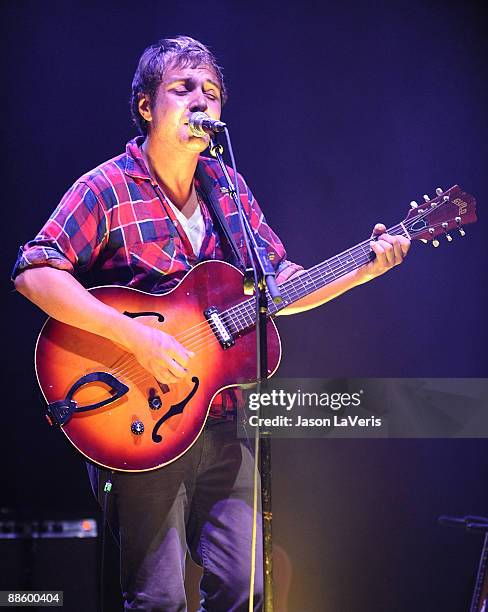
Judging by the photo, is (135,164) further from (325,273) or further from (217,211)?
(325,273)

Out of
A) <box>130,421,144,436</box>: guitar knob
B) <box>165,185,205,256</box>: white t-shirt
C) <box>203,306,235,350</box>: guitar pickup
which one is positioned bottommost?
<box>130,421,144,436</box>: guitar knob

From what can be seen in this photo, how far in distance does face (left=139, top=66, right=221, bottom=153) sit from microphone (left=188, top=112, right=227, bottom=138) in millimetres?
120

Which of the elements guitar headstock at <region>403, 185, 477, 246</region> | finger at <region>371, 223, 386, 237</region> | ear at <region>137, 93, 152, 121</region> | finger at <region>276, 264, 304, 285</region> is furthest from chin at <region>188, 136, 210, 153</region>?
guitar headstock at <region>403, 185, 477, 246</region>

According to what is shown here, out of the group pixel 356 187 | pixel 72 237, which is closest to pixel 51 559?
pixel 72 237

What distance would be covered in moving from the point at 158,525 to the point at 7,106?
1737 millimetres

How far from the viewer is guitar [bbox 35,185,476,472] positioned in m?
2.32

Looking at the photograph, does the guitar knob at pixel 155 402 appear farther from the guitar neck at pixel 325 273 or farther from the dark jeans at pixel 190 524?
the guitar neck at pixel 325 273

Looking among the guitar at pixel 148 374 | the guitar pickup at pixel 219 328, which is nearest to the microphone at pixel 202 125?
the guitar at pixel 148 374

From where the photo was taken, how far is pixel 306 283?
8.77 feet

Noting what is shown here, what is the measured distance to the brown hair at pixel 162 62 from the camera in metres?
2.67

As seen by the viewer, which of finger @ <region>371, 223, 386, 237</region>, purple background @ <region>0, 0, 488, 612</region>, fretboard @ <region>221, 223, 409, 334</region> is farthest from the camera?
purple background @ <region>0, 0, 488, 612</region>

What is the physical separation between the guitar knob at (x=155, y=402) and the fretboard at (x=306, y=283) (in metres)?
0.33

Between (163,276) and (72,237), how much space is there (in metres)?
0.31

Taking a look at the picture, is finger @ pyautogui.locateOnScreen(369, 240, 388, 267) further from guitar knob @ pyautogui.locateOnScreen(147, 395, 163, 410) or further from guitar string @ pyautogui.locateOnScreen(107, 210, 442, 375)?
guitar knob @ pyautogui.locateOnScreen(147, 395, 163, 410)
